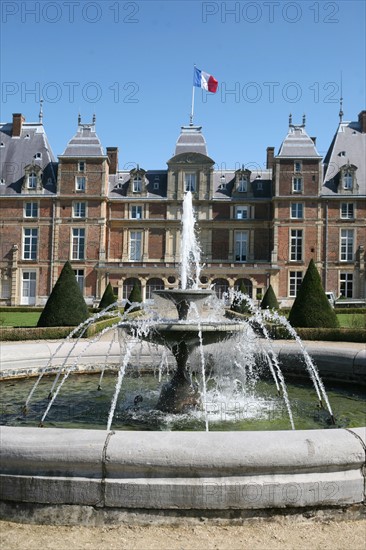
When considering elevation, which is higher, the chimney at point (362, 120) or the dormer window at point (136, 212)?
the chimney at point (362, 120)

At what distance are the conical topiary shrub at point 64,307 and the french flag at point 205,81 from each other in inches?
803

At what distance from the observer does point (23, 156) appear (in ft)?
127

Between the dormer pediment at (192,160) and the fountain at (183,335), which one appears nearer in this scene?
the fountain at (183,335)

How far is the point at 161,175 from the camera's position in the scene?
127 ft

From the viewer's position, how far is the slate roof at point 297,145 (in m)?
36.4

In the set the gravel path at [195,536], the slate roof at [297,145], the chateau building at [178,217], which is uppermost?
the slate roof at [297,145]

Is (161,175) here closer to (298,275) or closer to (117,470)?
(298,275)

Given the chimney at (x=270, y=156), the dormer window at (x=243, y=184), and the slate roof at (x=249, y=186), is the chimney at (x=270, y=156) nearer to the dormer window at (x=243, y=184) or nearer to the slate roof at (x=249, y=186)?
the slate roof at (x=249, y=186)

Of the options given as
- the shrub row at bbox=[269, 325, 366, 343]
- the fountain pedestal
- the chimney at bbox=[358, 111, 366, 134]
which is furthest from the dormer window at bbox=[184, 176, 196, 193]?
the fountain pedestal

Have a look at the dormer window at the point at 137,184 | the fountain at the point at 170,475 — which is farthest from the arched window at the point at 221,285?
the fountain at the point at 170,475

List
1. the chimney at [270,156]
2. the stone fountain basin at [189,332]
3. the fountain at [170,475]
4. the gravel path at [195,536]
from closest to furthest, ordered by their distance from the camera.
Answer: the gravel path at [195,536] < the fountain at [170,475] < the stone fountain basin at [189,332] < the chimney at [270,156]

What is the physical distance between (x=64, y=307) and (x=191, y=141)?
2581 centimetres

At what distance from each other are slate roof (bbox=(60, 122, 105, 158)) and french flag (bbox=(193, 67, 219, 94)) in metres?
8.72

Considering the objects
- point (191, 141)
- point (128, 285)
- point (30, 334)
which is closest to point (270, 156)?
point (191, 141)
